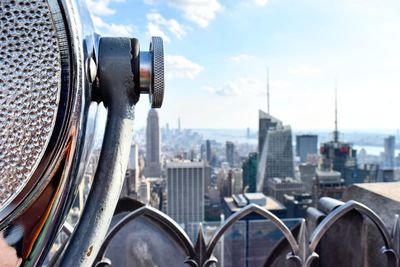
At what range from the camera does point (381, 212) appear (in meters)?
0.85

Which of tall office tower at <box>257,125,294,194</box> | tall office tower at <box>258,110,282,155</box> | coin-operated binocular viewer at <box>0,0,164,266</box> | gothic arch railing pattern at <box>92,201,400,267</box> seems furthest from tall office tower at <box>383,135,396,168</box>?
coin-operated binocular viewer at <box>0,0,164,266</box>


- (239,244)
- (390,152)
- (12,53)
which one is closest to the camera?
(12,53)

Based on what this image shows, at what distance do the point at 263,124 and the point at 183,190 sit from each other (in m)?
11.0

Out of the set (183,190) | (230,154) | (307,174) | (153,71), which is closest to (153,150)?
(183,190)

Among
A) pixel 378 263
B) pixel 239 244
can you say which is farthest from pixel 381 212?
pixel 239 244

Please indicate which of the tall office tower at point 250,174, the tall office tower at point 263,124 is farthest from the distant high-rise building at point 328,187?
the tall office tower at point 263,124

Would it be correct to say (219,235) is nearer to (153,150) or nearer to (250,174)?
(153,150)

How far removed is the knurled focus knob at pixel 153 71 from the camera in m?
0.44

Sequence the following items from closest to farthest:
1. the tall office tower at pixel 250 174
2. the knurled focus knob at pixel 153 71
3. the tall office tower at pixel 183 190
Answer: the knurled focus knob at pixel 153 71
the tall office tower at pixel 183 190
the tall office tower at pixel 250 174

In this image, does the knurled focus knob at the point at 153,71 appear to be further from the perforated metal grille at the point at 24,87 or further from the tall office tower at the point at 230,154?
the tall office tower at the point at 230,154

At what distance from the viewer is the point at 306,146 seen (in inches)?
1359

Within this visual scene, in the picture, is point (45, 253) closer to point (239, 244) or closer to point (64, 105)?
point (64, 105)

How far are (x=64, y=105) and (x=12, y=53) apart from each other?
2.2 inches

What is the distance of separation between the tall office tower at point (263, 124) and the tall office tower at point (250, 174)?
1.43 m
